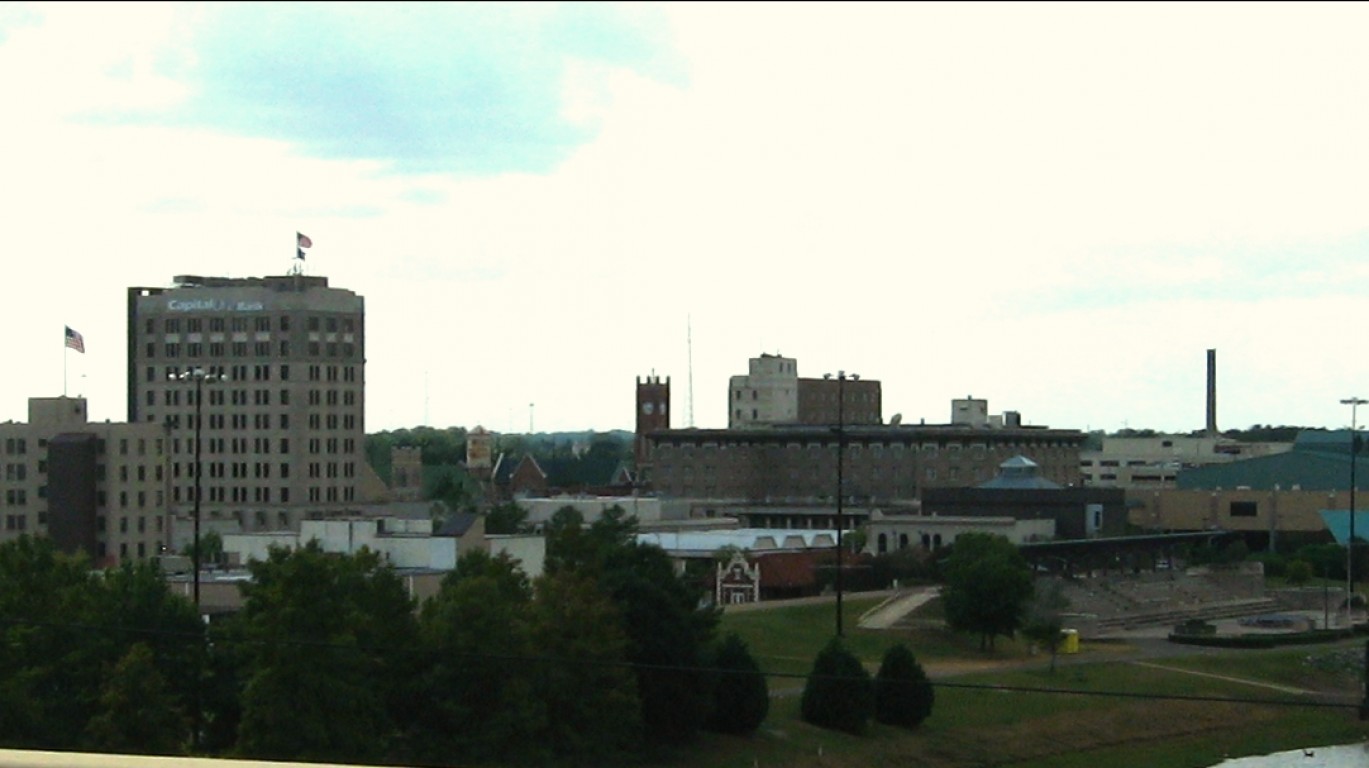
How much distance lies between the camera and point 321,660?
2722cm

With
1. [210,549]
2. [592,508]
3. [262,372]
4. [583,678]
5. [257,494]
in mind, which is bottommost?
[583,678]

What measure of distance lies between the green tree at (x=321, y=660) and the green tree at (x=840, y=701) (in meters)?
8.23

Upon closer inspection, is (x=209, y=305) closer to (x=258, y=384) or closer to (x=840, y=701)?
(x=258, y=384)

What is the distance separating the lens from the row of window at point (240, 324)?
292 feet

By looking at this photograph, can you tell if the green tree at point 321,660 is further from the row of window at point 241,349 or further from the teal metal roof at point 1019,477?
the row of window at point 241,349

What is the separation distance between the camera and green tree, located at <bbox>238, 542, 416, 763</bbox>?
26828mm

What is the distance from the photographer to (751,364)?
132 metres

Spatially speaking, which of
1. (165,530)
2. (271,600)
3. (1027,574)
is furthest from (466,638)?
(165,530)

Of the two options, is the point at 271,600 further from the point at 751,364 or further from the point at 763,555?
the point at 751,364

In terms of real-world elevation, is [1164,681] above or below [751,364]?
below

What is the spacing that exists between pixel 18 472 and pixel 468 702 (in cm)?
3907

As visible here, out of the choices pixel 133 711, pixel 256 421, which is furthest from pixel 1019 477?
pixel 133 711

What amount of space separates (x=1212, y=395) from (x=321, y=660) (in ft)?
376

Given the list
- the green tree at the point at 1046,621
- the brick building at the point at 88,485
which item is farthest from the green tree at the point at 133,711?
the brick building at the point at 88,485
